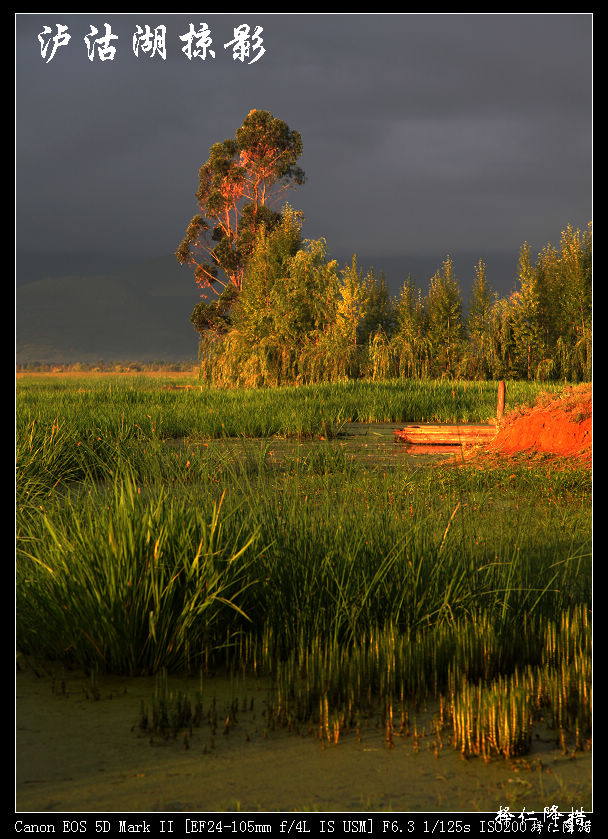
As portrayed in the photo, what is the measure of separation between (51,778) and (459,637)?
6.71 ft

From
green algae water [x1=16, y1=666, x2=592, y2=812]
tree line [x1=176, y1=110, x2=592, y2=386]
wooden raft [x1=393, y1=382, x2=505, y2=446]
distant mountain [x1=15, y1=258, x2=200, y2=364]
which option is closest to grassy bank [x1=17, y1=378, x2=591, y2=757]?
green algae water [x1=16, y1=666, x2=592, y2=812]

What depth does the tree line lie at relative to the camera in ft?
100

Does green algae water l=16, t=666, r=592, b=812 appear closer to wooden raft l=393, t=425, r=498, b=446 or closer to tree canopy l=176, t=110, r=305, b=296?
wooden raft l=393, t=425, r=498, b=446

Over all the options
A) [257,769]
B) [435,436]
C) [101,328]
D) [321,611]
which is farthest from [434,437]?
[101,328]

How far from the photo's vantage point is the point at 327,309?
3222 centimetres

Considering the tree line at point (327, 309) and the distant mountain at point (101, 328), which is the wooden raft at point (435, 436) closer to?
the tree line at point (327, 309)

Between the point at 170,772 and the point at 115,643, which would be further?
the point at 115,643

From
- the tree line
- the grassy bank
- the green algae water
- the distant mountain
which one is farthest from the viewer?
the distant mountain

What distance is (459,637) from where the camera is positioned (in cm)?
426

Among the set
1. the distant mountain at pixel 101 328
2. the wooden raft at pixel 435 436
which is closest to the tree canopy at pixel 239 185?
the wooden raft at pixel 435 436

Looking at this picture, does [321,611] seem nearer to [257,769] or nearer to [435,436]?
[257,769]

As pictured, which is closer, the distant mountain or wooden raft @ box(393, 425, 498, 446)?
wooden raft @ box(393, 425, 498, 446)
